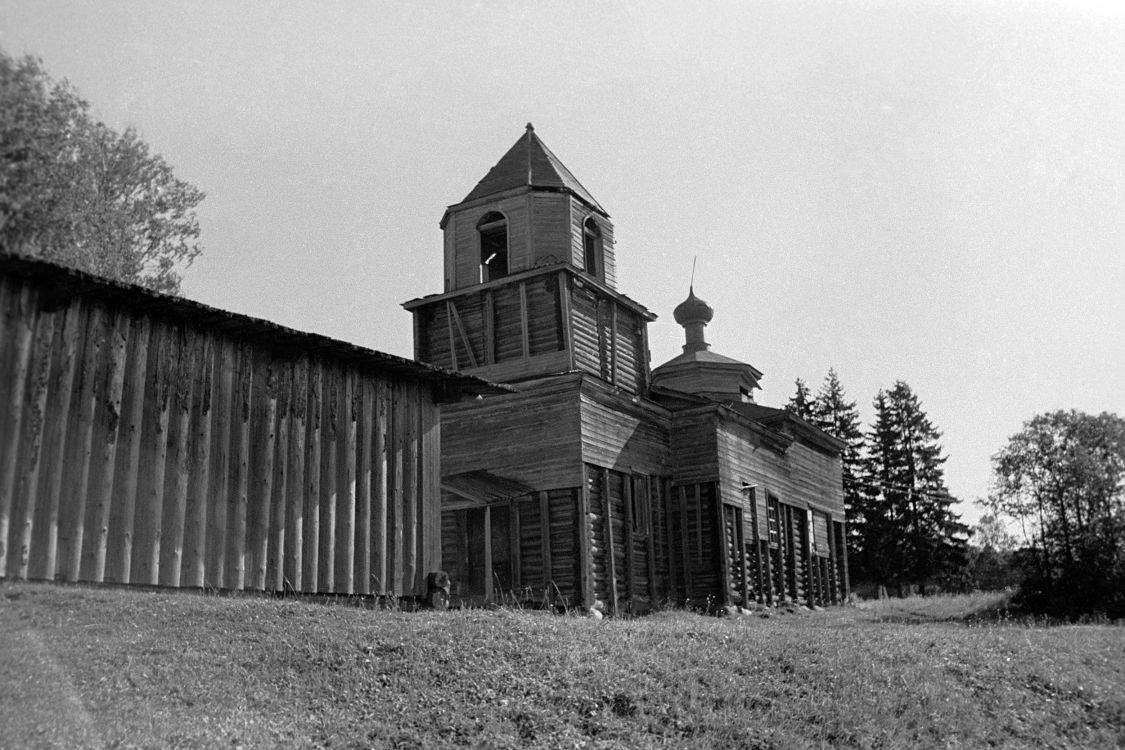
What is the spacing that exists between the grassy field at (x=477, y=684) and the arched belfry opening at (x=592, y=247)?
48.6 ft

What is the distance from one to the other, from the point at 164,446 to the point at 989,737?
11.7m

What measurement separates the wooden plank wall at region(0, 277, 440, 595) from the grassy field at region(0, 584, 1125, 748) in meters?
0.94

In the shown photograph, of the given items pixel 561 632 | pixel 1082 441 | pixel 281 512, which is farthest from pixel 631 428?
pixel 1082 441

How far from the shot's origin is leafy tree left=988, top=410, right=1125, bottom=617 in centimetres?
3466

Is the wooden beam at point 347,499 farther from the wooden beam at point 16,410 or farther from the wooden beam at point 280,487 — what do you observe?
the wooden beam at point 16,410

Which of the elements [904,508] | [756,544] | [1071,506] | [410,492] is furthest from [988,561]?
[410,492]

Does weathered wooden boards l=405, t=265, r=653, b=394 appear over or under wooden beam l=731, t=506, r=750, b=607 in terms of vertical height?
over

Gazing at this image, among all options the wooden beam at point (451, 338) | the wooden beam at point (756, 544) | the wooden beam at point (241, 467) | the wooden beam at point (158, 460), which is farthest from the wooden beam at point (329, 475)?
the wooden beam at point (756, 544)

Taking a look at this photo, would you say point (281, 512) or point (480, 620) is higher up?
point (281, 512)

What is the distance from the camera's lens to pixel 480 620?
625 inches

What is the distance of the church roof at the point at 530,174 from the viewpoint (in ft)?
99.9

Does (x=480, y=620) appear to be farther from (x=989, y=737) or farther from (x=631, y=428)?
(x=631, y=428)

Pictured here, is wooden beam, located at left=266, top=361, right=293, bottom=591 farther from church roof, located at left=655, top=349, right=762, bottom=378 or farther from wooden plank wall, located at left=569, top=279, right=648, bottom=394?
church roof, located at left=655, top=349, right=762, bottom=378

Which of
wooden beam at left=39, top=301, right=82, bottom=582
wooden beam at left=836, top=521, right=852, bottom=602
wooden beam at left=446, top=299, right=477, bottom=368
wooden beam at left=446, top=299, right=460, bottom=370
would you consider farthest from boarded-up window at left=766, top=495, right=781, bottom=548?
wooden beam at left=39, top=301, right=82, bottom=582
